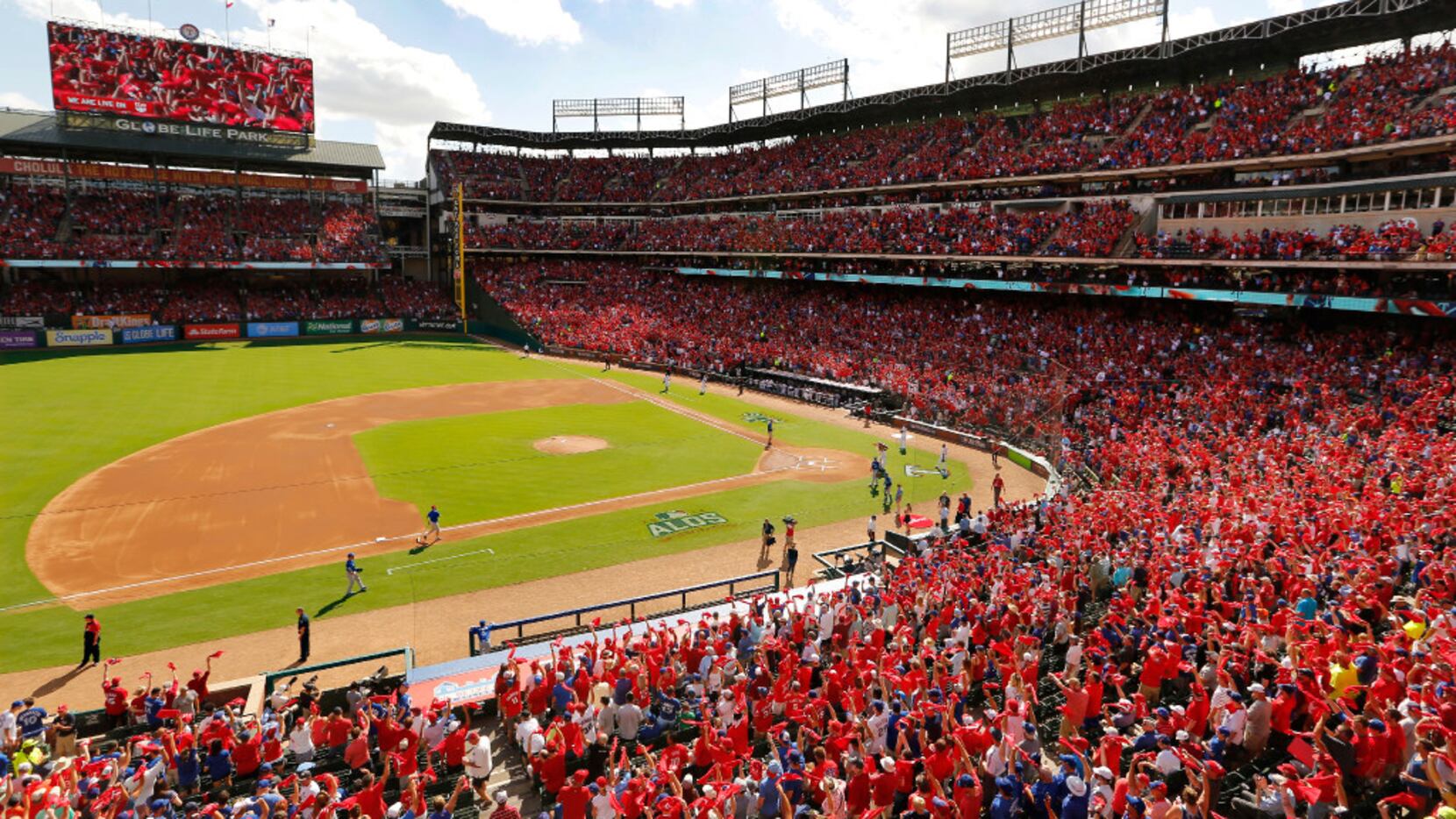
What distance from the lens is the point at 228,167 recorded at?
68.2 m

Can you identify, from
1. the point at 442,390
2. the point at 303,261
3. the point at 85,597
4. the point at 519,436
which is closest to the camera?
the point at 85,597

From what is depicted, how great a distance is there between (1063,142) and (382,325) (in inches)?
2173

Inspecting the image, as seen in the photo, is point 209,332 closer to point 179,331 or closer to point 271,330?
point 179,331

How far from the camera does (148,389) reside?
1719 inches

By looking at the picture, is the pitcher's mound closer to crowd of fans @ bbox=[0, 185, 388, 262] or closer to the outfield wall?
the outfield wall

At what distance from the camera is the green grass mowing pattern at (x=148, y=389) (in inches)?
1124

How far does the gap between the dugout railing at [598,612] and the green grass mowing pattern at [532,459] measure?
814 cm

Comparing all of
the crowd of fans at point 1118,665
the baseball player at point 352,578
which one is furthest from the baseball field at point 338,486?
the crowd of fans at point 1118,665

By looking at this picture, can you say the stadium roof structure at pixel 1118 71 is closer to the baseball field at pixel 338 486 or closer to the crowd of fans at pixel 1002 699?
the crowd of fans at pixel 1002 699

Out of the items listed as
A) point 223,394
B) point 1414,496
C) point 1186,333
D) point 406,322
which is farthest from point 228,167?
point 1414,496

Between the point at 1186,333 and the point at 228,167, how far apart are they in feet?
240

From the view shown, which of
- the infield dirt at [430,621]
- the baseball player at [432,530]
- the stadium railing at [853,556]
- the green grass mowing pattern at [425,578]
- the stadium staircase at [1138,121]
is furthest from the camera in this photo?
the stadium staircase at [1138,121]

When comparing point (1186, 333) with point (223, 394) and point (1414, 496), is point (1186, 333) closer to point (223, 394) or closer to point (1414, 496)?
point (1414, 496)

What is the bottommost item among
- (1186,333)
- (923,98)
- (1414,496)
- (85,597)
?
(85,597)
